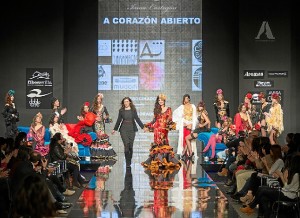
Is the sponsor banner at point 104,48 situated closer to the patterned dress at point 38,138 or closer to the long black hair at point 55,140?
the patterned dress at point 38,138

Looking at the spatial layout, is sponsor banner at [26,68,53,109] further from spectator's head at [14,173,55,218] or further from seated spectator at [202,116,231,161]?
spectator's head at [14,173,55,218]

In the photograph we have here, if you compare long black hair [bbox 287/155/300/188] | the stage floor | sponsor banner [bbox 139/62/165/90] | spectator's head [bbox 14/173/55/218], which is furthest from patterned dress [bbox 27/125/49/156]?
spectator's head [bbox 14/173/55/218]

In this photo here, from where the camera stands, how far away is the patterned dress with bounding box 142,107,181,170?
1430 cm

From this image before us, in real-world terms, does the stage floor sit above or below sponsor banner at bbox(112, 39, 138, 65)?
below

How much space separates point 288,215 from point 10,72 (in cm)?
1183

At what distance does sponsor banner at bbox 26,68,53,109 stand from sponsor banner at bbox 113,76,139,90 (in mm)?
1765

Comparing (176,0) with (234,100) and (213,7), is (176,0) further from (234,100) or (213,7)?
(234,100)

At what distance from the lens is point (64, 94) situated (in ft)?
63.0

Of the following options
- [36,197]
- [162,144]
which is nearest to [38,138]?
[162,144]

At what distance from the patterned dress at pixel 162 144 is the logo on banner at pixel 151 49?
515 cm

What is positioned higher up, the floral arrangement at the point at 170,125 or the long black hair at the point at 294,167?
the floral arrangement at the point at 170,125

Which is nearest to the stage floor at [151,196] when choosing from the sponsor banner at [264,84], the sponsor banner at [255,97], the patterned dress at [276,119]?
the patterned dress at [276,119]

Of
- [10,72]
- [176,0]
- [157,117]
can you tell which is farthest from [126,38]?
[157,117]

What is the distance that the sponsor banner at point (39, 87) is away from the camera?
61.1 feet
